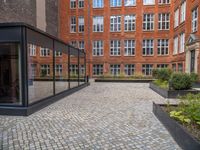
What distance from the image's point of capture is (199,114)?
481 cm

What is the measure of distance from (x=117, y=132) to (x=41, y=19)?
23.1 meters

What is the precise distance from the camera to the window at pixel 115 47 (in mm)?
29312

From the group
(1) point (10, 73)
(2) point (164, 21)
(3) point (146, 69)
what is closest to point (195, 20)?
(2) point (164, 21)

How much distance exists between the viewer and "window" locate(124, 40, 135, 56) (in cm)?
2892

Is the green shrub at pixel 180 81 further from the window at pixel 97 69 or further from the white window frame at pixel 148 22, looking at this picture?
the window at pixel 97 69

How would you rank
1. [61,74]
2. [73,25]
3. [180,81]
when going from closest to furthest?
1. [180,81]
2. [61,74]
3. [73,25]

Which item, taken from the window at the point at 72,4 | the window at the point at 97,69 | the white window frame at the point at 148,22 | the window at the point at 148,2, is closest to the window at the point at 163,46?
the white window frame at the point at 148,22

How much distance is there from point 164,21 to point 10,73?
82.3ft

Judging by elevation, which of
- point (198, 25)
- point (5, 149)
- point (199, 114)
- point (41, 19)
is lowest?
point (5, 149)

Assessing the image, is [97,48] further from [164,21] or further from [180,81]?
[180,81]

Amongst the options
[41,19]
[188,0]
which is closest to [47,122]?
[188,0]

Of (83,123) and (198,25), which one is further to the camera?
(198,25)

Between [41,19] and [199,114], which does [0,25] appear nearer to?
[199,114]

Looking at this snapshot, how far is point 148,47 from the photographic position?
28.5 meters
